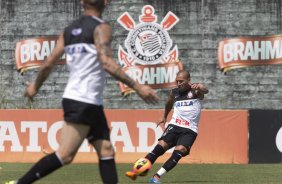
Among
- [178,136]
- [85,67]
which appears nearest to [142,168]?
[178,136]

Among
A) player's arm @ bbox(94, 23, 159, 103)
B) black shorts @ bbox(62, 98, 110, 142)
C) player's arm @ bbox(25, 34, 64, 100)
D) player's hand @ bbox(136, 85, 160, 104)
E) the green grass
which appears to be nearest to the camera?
player's hand @ bbox(136, 85, 160, 104)

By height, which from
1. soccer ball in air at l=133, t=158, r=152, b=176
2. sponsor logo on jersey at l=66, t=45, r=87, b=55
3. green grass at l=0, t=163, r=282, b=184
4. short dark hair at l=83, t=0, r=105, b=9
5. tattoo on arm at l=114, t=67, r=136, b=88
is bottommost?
green grass at l=0, t=163, r=282, b=184

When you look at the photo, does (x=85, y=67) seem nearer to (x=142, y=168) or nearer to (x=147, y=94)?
(x=147, y=94)

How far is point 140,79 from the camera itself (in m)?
28.9

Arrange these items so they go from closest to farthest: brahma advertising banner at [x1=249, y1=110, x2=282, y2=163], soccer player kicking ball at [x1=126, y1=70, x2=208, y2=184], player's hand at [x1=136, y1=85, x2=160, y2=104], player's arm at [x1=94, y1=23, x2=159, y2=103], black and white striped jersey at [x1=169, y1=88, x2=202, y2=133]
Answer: player's hand at [x1=136, y1=85, x2=160, y2=104] < player's arm at [x1=94, y1=23, x2=159, y2=103] < soccer player kicking ball at [x1=126, y1=70, x2=208, y2=184] < black and white striped jersey at [x1=169, y1=88, x2=202, y2=133] < brahma advertising banner at [x1=249, y1=110, x2=282, y2=163]

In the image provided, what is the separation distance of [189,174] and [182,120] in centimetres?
246

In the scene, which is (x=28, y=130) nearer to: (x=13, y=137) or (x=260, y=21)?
(x=13, y=137)

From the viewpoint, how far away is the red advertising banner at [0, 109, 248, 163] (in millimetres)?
19141

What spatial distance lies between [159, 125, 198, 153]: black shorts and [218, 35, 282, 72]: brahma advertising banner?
15.8 metres

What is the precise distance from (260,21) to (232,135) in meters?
10.2

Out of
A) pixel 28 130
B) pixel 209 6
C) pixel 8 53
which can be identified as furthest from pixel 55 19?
pixel 28 130

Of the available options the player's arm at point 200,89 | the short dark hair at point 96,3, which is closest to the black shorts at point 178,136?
the player's arm at point 200,89

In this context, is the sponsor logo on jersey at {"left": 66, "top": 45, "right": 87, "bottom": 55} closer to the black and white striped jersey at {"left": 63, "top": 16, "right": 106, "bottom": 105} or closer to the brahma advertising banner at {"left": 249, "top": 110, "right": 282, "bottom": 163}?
the black and white striped jersey at {"left": 63, "top": 16, "right": 106, "bottom": 105}

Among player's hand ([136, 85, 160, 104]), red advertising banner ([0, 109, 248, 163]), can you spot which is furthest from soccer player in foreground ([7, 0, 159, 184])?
red advertising banner ([0, 109, 248, 163])
